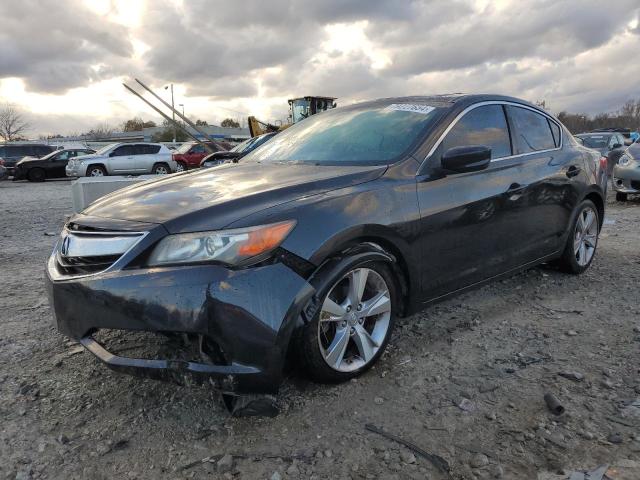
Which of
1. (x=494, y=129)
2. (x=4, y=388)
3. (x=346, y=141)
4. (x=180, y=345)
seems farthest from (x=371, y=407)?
(x=494, y=129)

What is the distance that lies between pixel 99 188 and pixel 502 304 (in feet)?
17.5

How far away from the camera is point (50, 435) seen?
232cm

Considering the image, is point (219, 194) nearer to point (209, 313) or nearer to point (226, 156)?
point (209, 313)

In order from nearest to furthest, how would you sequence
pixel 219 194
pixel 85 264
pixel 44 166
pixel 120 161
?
pixel 85 264
pixel 219 194
pixel 120 161
pixel 44 166

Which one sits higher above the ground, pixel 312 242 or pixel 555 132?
pixel 555 132

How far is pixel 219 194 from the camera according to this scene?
2.61 metres

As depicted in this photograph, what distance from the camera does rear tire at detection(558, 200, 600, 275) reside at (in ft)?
14.6

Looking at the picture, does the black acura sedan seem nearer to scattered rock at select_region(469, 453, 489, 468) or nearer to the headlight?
the headlight

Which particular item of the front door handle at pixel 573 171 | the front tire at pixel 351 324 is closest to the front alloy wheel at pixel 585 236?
the front door handle at pixel 573 171

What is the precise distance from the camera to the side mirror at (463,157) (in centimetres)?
297

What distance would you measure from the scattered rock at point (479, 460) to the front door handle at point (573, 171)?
9.61 ft

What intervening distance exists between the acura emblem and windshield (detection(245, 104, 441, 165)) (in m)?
1.46

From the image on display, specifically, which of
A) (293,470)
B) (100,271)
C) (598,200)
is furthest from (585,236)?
(100,271)

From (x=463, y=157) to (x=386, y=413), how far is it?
5.00 ft
